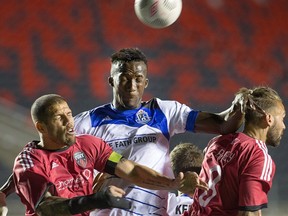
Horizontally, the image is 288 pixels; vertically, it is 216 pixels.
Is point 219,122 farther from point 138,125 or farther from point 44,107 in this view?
point 44,107

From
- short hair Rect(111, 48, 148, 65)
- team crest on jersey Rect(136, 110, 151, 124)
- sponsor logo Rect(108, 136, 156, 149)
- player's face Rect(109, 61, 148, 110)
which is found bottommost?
sponsor logo Rect(108, 136, 156, 149)

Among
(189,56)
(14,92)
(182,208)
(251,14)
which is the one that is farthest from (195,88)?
(182,208)

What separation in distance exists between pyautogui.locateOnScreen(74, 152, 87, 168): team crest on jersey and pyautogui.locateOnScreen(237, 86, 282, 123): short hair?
74cm

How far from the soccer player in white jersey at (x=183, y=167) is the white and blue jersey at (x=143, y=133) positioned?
19 centimetres

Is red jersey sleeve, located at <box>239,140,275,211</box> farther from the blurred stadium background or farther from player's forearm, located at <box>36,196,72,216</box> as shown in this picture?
the blurred stadium background

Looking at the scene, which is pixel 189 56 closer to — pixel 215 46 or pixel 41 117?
pixel 215 46

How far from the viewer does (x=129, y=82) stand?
3.69 meters

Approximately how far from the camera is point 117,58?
380 centimetres

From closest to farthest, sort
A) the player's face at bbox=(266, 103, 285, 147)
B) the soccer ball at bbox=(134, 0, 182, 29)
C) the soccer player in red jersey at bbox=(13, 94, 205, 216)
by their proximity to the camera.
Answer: the soccer player in red jersey at bbox=(13, 94, 205, 216) < the player's face at bbox=(266, 103, 285, 147) < the soccer ball at bbox=(134, 0, 182, 29)

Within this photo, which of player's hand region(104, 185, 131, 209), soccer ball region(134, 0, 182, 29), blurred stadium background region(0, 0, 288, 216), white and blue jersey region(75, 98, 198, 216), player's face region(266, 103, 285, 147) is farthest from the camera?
blurred stadium background region(0, 0, 288, 216)

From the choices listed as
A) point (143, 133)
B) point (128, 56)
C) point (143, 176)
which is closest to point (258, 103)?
point (143, 176)

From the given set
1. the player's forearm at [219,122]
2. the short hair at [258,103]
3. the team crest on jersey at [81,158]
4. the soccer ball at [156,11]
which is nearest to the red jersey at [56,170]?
the team crest on jersey at [81,158]

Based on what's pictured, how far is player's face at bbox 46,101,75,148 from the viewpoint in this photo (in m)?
3.23

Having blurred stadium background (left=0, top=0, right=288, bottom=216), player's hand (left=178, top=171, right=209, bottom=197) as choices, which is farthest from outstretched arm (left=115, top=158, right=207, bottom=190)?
blurred stadium background (left=0, top=0, right=288, bottom=216)
